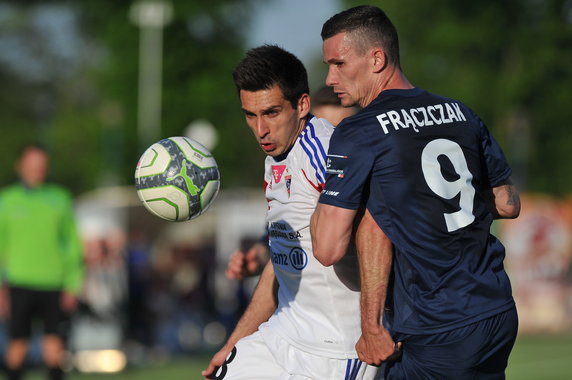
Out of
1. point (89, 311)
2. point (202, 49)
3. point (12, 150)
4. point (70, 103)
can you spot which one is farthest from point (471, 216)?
point (70, 103)

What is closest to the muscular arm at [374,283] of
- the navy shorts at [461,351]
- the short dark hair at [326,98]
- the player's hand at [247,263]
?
the navy shorts at [461,351]

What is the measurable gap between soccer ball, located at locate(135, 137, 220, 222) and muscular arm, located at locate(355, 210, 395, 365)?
42.5 inches

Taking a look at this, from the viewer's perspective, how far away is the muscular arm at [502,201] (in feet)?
15.0

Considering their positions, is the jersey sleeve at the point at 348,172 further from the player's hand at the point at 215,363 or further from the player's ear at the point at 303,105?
the player's hand at the point at 215,363

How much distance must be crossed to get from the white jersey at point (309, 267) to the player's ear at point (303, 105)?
72 mm

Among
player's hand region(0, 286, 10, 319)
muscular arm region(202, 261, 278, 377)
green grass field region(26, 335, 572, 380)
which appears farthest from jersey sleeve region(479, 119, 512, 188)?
green grass field region(26, 335, 572, 380)

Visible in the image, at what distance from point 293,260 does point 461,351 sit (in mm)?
983

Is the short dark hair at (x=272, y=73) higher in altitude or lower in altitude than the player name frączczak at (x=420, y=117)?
higher

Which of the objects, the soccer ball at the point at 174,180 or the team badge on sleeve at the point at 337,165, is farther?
the soccer ball at the point at 174,180

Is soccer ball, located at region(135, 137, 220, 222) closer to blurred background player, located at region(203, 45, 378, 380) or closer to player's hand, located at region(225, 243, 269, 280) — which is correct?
blurred background player, located at region(203, 45, 378, 380)

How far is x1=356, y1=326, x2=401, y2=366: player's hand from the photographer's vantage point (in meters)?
4.16

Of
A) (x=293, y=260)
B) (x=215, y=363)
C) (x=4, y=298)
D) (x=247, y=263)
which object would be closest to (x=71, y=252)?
(x=4, y=298)

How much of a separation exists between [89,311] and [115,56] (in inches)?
1106

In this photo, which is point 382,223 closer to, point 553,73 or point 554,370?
point 554,370
